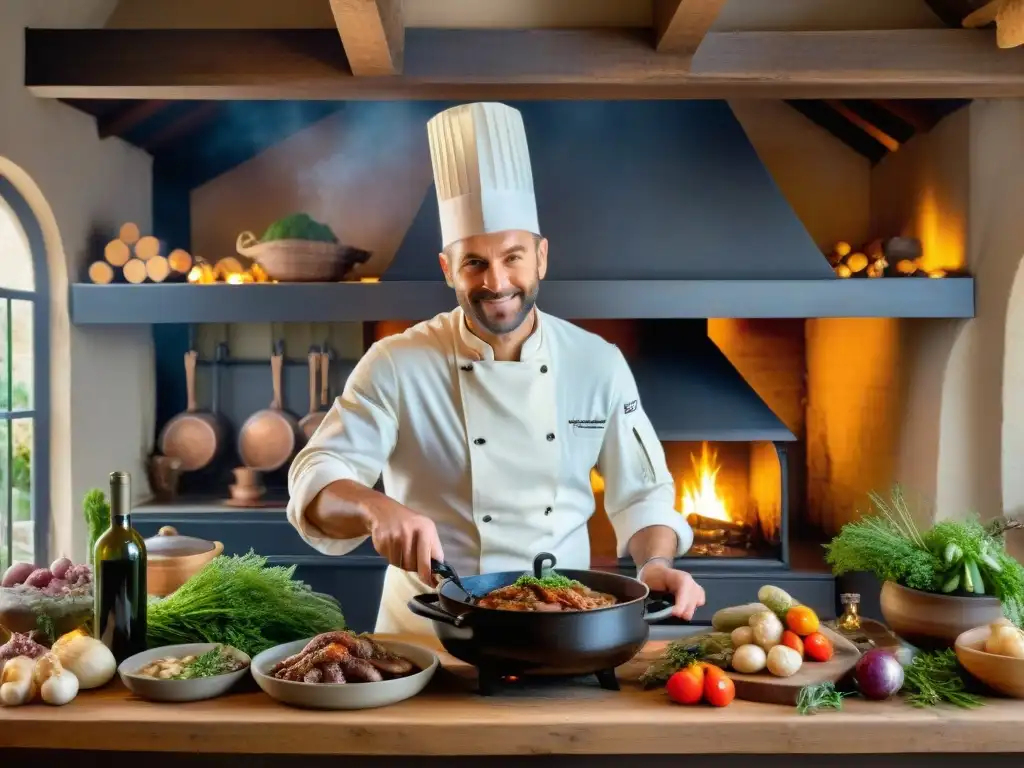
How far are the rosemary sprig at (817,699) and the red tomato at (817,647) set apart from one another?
10cm

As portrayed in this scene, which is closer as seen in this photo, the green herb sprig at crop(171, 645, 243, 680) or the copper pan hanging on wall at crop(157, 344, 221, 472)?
the green herb sprig at crop(171, 645, 243, 680)

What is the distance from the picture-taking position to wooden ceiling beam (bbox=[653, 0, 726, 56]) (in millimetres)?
2918

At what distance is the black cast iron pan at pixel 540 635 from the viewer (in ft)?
4.78

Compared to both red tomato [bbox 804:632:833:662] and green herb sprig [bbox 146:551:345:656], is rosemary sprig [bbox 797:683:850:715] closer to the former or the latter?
red tomato [bbox 804:632:833:662]

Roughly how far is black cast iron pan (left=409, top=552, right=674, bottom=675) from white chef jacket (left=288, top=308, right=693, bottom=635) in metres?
0.66

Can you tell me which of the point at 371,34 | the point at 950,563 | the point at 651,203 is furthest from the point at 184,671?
the point at 651,203

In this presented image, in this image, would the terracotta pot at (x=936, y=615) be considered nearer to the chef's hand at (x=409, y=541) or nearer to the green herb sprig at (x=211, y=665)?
the chef's hand at (x=409, y=541)

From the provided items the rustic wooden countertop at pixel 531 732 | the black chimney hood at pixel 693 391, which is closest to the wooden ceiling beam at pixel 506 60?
the black chimney hood at pixel 693 391

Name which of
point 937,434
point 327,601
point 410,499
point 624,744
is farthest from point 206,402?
point 624,744

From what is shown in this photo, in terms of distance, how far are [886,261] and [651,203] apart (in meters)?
1.02

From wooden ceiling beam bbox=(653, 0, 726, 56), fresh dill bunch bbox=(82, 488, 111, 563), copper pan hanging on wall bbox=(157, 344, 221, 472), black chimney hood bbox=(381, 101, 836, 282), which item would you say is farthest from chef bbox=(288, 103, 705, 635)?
copper pan hanging on wall bbox=(157, 344, 221, 472)

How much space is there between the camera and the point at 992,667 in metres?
1.50

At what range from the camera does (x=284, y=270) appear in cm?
394

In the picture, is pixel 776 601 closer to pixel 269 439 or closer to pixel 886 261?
pixel 886 261
